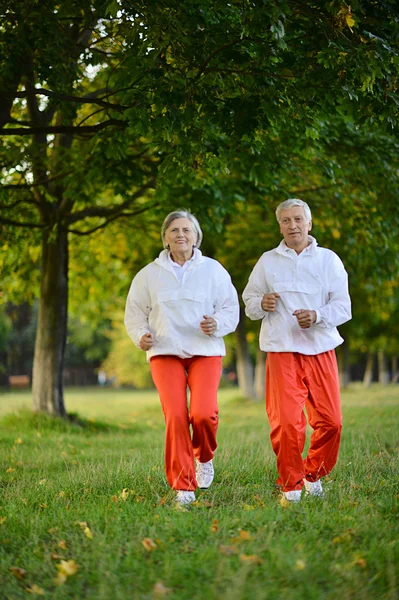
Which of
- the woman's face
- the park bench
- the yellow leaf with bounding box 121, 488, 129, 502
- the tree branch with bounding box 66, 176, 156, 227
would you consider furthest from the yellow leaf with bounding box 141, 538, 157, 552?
the park bench

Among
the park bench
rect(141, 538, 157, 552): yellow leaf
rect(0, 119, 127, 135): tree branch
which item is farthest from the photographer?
the park bench

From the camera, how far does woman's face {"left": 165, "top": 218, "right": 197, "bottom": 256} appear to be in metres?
5.75

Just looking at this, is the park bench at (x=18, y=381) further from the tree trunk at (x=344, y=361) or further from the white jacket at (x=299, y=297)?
the white jacket at (x=299, y=297)

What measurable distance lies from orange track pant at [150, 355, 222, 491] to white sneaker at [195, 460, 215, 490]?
0.16 meters

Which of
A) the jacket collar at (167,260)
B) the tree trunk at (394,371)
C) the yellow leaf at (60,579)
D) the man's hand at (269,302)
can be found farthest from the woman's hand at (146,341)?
the tree trunk at (394,371)

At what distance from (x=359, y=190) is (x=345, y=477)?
7.41 meters

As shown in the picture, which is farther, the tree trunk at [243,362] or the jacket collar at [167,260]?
the tree trunk at [243,362]

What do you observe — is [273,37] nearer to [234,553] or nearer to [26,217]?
[234,553]

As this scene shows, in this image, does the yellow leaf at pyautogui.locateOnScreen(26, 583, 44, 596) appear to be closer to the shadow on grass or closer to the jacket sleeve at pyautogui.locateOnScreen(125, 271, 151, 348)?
the jacket sleeve at pyautogui.locateOnScreen(125, 271, 151, 348)

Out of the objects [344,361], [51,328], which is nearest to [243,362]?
[51,328]

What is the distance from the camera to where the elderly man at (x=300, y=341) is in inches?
215

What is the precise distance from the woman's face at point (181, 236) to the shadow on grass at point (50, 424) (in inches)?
257

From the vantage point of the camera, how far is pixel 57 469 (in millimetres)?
7387

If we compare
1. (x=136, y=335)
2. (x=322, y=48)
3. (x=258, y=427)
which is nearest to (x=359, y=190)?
(x=258, y=427)
